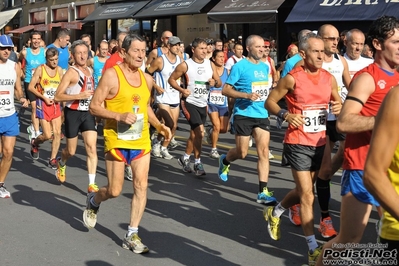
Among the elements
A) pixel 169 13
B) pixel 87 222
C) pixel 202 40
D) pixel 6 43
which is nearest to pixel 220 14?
pixel 169 13

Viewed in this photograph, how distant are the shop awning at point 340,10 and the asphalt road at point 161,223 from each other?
7.27 m

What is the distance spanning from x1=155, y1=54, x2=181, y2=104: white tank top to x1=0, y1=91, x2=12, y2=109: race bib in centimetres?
284

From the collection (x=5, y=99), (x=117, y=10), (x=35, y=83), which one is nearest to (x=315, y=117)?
(x=5, y=99)

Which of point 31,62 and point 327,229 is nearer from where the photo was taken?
point 327,229

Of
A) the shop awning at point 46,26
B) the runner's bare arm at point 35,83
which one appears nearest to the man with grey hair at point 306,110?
the runner's bare arm at point 35,83

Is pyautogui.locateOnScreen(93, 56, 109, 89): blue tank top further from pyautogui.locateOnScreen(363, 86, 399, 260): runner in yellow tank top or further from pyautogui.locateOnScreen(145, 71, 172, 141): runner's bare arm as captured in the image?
pyautogui.locateOnScreen(363, 86, 399, 260): runner in yellow tank top

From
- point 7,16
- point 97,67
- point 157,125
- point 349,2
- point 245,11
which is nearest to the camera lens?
point 157,125

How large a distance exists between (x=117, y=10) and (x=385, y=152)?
89.3 feet

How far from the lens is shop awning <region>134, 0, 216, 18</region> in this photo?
925 inches

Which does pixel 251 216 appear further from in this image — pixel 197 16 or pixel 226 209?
pixel 197 16

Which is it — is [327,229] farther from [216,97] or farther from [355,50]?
[216,97]

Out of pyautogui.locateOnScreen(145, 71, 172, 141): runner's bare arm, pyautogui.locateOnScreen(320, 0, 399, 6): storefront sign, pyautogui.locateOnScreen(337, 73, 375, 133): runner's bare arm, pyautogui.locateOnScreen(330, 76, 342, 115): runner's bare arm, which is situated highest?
pyautogui.locateOnScreen(320, 0, 399, 6): storefront sign

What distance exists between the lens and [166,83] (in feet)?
36.7

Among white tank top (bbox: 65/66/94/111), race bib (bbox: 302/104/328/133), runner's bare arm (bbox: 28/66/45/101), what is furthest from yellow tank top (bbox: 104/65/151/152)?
runner's bare arm (bbox: 28/66/45/101)
